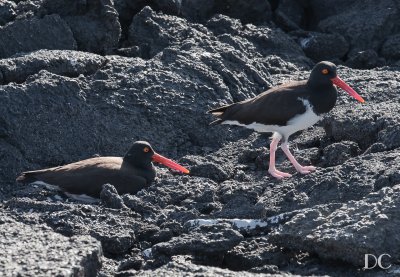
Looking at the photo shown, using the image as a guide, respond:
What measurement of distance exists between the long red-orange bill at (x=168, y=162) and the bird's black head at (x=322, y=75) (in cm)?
169

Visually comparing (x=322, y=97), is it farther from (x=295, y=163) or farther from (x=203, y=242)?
(x=203, y=242)

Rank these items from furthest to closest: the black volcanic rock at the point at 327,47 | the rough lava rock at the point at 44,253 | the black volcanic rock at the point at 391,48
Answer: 1. the black volcanic rock at the point at 327,47
2. the black volcanic rock at the point at 391,48
3. the rough lava rock at the point at 44,253

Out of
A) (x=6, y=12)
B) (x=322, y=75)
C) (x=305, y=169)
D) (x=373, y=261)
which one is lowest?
(x=373, y=261)

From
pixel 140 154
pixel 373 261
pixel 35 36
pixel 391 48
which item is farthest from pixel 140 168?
pixel 391 48

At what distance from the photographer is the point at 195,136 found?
10891 mm

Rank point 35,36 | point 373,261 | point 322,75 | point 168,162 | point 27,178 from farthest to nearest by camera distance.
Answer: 1. point 35,36
2. point 322,75
3. point 168,162
4. point 27,178
5. point 373,261

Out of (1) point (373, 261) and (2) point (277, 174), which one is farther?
(2) point (277, 174)

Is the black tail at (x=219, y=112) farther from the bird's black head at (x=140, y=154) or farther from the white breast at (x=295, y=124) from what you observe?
the bird's black head at (x=140, y=154)

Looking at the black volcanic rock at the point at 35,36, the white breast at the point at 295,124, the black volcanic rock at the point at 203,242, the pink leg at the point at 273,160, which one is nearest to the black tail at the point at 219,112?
the white breast at the point at 295,124

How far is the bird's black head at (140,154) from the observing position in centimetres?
984

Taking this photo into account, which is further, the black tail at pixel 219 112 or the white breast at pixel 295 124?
the black tail at pixel 219 112

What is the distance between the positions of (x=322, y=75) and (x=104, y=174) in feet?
8.54

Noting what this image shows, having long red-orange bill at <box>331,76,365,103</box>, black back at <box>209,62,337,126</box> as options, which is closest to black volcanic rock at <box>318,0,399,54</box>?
long red-orange bill at <box>331,76,365,103</box>

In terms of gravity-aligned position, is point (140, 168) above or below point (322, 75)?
below
